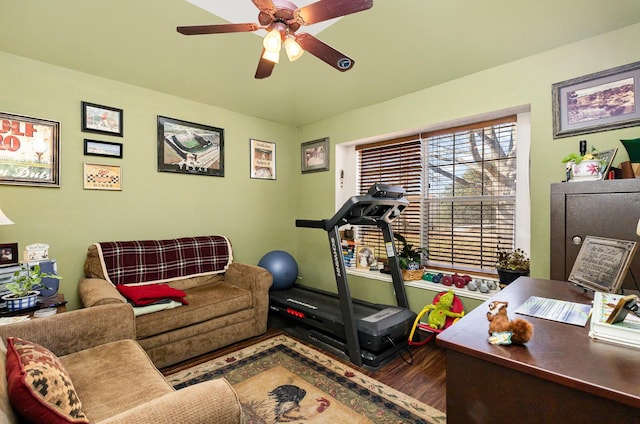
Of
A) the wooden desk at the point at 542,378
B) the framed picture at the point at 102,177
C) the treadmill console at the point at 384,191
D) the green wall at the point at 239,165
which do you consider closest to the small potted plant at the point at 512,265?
the green wall at the point at 239,165

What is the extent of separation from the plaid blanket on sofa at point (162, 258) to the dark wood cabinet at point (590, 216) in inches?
116

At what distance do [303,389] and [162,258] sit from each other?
184cm

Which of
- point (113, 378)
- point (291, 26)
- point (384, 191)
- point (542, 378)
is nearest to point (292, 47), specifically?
point (291, 26)

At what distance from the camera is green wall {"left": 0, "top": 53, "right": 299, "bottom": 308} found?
244cm

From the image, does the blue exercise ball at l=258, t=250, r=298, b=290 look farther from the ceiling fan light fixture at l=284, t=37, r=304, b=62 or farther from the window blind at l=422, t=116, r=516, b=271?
the ceiling fan light fixture at l=284, t=37, r=304, b=62

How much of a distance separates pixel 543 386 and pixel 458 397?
0.25 metres

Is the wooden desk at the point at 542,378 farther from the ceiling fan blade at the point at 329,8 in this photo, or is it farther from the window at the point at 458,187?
the window at the point at 458,187

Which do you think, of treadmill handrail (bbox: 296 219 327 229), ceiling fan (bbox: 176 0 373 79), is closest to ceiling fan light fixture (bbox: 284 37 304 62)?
ceiling fan (bbox: 176 0 373 79)

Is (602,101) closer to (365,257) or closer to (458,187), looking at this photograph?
(458,187)

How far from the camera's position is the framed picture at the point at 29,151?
233cm

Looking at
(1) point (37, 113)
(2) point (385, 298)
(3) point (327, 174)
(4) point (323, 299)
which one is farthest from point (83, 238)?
(2) point (385, 298)

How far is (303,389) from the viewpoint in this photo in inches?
81.3

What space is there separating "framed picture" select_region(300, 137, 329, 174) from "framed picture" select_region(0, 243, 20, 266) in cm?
303

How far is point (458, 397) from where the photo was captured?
0.93 m
